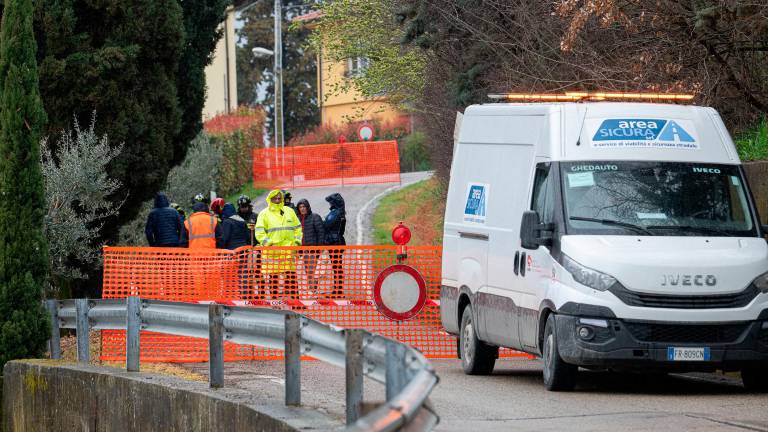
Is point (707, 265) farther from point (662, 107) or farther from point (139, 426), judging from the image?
point (139, 426)

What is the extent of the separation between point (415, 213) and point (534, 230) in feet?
97.0

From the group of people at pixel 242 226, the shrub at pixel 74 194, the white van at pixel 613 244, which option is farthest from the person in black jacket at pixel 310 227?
the white van at pixel 613 244

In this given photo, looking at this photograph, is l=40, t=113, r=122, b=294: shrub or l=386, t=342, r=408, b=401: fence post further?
l=40, t=113, r=122, b=294: shrub

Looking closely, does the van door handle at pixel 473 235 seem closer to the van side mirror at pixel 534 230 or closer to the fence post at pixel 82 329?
the van side mirror at pixel 534 230

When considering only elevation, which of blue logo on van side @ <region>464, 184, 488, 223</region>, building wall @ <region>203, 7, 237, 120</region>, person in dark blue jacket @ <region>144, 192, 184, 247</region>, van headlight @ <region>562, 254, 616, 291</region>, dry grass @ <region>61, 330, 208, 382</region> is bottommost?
dry grass @ <region>61, 330, 208, 382</region>

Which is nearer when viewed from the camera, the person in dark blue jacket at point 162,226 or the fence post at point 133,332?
the fence post at point 133,332

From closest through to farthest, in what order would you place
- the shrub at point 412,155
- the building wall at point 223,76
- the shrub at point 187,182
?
the shrub at point 187,182 < the shrub at point 412,155 < the building wall at point 223,76

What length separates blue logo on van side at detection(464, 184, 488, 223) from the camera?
1529 centimetres

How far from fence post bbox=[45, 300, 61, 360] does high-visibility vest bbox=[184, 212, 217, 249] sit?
6.64 m

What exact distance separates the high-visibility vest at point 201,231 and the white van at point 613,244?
319 inches

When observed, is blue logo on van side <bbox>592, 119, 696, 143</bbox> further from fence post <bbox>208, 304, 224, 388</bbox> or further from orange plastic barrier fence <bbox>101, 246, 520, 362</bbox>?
orange plastic barrier fence <bbox>101, 246, 520, 362</bbox>

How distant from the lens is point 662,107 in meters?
14.1

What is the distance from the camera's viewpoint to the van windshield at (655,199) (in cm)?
1351

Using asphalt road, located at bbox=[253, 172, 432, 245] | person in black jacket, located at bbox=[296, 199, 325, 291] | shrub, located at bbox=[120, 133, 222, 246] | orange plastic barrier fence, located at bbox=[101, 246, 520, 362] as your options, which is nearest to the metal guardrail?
orange plastic barrier fence, located at bbox=[101, 246, 520, 362]
